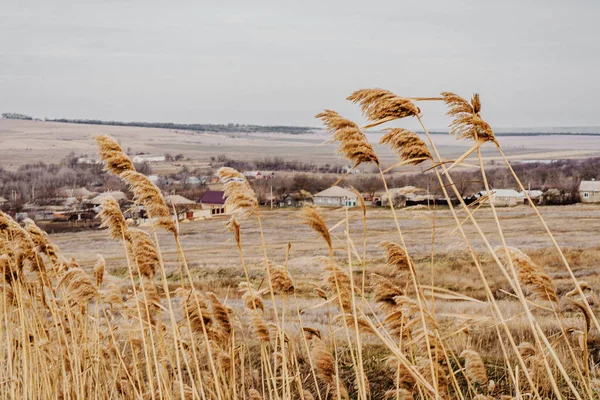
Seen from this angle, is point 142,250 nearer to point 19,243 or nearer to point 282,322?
point 282,322

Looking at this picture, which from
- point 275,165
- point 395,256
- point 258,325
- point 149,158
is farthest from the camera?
point 149,158

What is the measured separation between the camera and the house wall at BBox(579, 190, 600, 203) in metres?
14.0

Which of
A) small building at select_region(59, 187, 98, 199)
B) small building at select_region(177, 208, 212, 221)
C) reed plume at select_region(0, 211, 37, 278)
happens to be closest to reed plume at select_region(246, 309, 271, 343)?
reed plume at select_region(0, 211, 37, 278)

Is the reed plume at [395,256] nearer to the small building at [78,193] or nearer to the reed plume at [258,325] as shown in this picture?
the reed plume at [258,325]

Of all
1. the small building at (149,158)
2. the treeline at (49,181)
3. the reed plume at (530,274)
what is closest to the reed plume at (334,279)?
the reed plume at (530,274)

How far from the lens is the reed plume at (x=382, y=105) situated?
66.6 inches

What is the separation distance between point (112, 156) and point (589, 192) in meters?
13.6

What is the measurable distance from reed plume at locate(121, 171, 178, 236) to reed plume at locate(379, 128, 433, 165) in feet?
2.35

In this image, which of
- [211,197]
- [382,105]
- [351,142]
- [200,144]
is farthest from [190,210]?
[382,105]

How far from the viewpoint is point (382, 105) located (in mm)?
1692

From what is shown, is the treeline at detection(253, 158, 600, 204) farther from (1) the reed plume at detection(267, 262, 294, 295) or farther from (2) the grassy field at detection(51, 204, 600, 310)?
(1) the reed plume at detection(267, 262, 294, 295)

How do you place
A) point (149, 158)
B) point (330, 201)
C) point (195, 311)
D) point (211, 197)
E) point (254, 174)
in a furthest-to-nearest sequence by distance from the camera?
point (149, 158) < point (254, 174) < point (211, 197) < point (330, 201) < point (195, 311)

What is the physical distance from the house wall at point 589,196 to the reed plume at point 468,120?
43.9 ft

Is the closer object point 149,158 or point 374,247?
point 374,247
